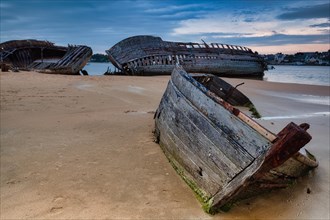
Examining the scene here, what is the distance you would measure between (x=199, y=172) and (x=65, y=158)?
198cm

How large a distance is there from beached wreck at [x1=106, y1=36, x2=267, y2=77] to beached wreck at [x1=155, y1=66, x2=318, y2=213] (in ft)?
52.4

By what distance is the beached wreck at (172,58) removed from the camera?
20.2m

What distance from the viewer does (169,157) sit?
161 inches

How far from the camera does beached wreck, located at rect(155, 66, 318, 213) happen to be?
2.40m

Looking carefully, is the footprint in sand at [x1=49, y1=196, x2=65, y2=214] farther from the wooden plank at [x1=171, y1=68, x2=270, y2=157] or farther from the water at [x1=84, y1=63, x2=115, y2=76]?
the water at [x1=84, y1=63, x2=115, y2=76]

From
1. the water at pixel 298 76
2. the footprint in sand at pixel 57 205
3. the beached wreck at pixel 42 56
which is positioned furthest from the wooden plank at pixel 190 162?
the water at pixel 298 76

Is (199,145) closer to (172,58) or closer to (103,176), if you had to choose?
(103,176)

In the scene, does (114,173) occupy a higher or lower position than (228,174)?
lower

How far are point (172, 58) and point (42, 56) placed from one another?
9.09 metres

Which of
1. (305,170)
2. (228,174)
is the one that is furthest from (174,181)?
(305,170)

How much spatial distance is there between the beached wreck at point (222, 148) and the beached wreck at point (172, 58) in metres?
16.0

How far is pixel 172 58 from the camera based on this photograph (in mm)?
21078

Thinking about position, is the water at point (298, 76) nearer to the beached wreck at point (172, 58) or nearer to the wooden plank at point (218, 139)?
A: the beached wreck at point (172, 58)

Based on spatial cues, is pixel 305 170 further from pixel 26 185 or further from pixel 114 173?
A: pixel 26 185
